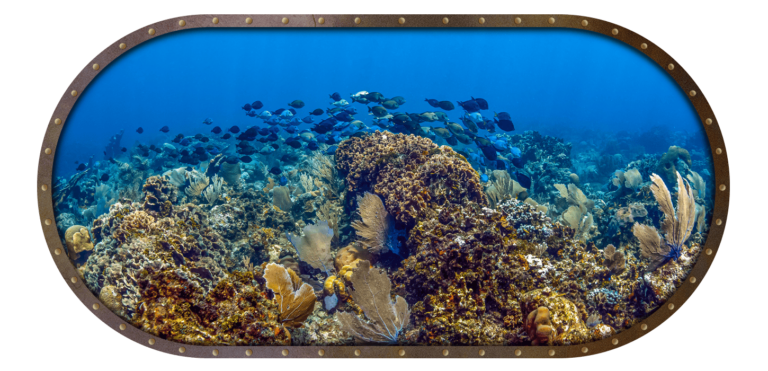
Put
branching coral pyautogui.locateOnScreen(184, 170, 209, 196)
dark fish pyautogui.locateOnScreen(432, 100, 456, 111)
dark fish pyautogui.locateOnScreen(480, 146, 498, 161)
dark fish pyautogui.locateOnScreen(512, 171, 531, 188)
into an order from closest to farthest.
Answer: dark fish pyautogui.locateOnScreen(432, 100, 456, 111)
branching coral pyautogui.locateOnScreen(184, 170, 209, 196)
dark fish pyautogui.locateOnScreen(480, 146, 498, 161)
dark fish pyautogui.locateOnScreen(512, 171, 531, 188)

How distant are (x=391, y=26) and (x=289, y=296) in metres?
2.09

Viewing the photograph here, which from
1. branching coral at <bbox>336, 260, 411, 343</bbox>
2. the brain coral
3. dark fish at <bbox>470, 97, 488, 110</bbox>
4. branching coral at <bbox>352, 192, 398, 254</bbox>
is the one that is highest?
dark fish at <bbox>470, 97, 488, 110</bbox>

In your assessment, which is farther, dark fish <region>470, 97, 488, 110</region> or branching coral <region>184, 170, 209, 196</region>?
branching coral <region>184, 170, 209, 196</region>

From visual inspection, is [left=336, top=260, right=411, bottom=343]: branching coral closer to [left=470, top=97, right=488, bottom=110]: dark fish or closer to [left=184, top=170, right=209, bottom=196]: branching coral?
[left=470, top=97, right=488, bottom=110]: dark fish

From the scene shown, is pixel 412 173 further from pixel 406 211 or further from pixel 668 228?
pixel 668 228

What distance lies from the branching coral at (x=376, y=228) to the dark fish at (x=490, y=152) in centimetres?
138

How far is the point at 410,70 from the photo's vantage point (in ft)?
6.93

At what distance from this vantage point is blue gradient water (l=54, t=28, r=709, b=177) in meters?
2.14

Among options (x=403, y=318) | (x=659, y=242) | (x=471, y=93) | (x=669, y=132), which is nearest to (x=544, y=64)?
(x=471, y=93)

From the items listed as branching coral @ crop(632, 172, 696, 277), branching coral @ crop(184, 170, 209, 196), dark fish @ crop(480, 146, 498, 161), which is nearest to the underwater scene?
branching coral @ crop(632, 172, 696, 277)

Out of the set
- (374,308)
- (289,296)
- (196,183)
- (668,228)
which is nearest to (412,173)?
(374,308)

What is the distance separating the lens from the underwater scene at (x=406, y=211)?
2.10 m

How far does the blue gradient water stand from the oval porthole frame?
5 centimetres

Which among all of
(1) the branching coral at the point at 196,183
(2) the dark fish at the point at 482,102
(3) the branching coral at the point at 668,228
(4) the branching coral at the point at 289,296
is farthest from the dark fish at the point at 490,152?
(1) the branching coral at the point at 196,183
